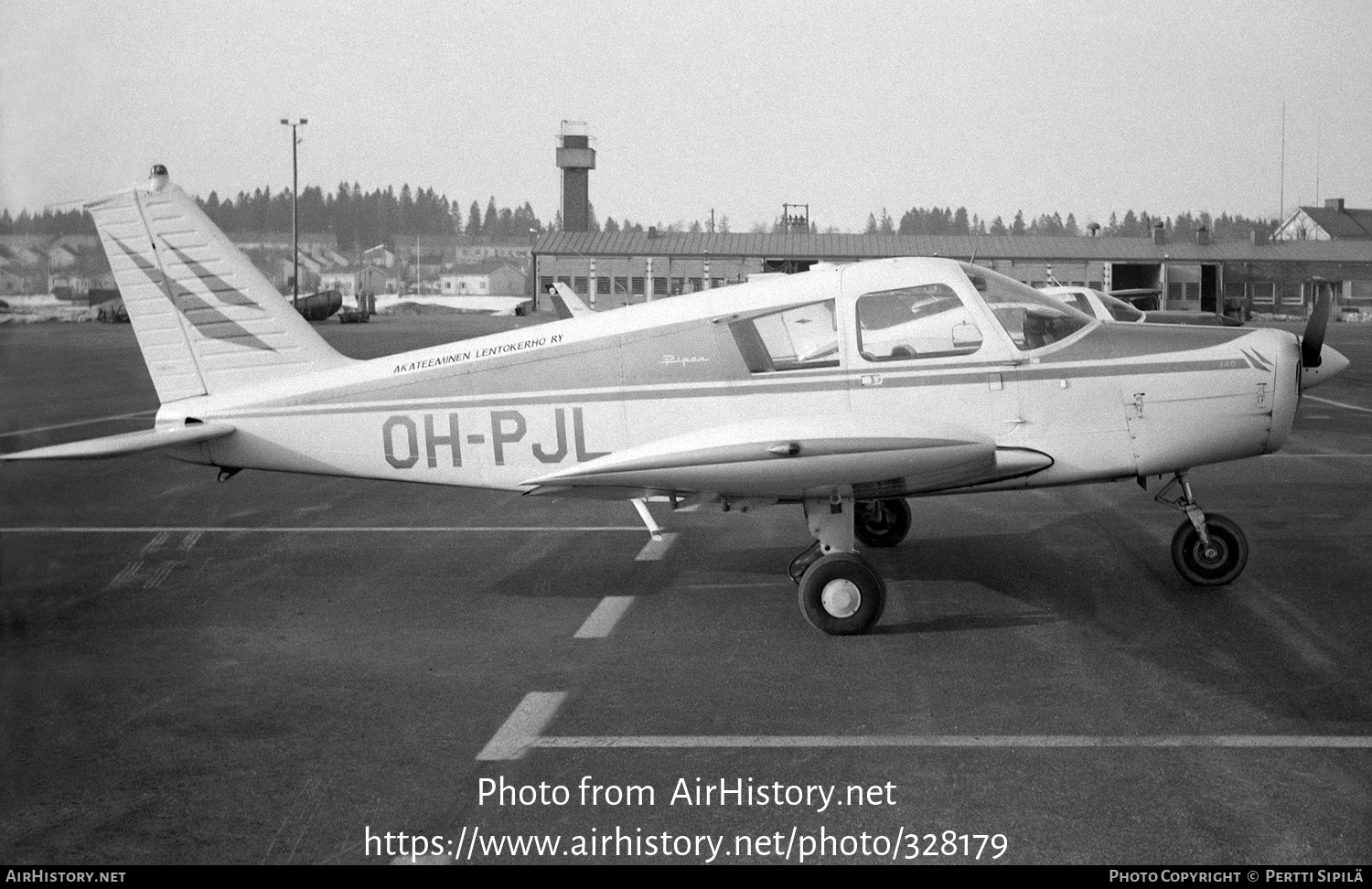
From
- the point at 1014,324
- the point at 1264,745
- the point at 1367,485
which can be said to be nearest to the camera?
the point at 1264,745

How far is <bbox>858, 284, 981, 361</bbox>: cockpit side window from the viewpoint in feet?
26.2

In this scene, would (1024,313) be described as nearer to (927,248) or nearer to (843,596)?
(843,596)

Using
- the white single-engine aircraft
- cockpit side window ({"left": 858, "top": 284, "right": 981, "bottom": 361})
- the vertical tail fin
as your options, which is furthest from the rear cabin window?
the vertical tail fin

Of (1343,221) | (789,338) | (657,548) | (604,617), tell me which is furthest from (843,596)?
(1343,221)

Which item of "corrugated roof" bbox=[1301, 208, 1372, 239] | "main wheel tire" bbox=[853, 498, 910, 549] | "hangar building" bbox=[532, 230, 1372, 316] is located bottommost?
"main wheel tire" bbox=[853, 498, 910, 549]

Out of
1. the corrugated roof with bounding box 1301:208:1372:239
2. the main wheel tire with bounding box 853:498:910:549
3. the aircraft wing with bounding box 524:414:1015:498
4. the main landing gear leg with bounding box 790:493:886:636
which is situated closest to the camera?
the aircraft wing with bounding box 524:414:1015:498

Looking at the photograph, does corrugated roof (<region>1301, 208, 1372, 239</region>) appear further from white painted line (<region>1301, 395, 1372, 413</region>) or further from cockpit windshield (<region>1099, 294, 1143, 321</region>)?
cockpit windshield (<region>1099, 294, 1143, 321</region>)

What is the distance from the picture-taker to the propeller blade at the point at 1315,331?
8.49 m

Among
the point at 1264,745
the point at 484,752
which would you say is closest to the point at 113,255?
the point at 484,752

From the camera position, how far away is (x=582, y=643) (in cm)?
744

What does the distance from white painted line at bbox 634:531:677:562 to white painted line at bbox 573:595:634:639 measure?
1253 mm

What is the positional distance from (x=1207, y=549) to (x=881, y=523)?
2.47 metres
